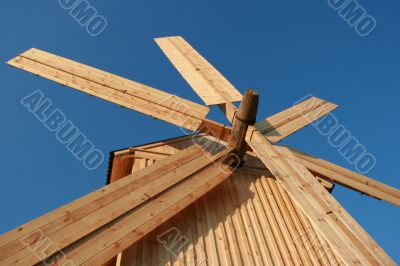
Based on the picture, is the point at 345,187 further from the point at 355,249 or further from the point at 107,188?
the point at 107,188

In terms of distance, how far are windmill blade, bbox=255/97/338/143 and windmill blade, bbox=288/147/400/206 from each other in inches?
18.0

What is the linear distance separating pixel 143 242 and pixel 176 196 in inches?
22.9

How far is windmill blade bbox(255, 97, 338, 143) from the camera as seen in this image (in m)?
4.93

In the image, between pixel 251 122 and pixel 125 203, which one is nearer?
pixel 125 203

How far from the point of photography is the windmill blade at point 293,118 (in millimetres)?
4930

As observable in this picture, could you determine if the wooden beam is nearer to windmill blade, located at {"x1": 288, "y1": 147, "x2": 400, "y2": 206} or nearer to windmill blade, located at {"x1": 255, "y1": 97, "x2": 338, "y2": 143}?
windmill blade, located at {"x1": 255, "y1": 97, "x2": 338, "y2": 143}

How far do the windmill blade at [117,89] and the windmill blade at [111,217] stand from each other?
0.72m

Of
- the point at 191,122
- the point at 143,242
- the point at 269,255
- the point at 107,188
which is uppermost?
the point at 191,122

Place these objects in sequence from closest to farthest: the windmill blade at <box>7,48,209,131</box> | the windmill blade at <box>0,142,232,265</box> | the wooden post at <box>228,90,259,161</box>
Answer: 1. the windmill blade at <box>0,142,232,265</box>
2. the wooden post at <box>228,90,259,161</box>
3. the windmill blade at <box>7,48,209,131</box>

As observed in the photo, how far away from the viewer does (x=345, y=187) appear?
15.4 ft

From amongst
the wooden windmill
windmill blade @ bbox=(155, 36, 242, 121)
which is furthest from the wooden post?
windmill blade @ bbox=(155, 36, 242, 121)

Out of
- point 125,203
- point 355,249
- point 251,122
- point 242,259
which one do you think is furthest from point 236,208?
point 355,249

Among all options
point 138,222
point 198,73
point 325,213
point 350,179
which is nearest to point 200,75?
point 198,73

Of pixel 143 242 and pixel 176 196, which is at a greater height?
pixel 176 196
